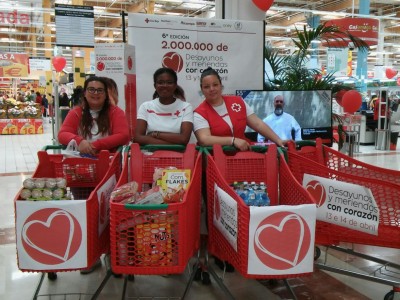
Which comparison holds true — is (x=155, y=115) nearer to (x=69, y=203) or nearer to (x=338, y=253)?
(x=69, y=203)

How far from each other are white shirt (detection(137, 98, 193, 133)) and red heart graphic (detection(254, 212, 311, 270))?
131 cm

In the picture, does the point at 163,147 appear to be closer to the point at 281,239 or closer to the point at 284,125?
the point at 281,239

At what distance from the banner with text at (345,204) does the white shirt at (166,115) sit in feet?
3.36

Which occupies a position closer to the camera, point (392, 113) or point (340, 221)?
point (340, 221)

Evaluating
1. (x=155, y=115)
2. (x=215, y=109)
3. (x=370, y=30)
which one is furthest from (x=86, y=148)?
(x=370, y=30)

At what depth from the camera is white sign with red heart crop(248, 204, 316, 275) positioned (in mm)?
2016

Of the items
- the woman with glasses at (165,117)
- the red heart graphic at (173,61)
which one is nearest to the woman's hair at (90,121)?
the woman with glasses at (165,117)

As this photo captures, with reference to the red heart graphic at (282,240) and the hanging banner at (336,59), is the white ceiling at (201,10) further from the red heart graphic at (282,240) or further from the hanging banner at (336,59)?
the red heart graphic at (282,240)

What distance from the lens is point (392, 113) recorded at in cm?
1106

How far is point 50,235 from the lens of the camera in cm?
210

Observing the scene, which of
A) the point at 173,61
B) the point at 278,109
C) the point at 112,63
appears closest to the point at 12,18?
the point at 112,63

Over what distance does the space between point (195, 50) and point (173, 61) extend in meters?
0.25

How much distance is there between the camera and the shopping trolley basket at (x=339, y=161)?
2.83m

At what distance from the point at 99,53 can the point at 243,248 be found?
4653 mm
